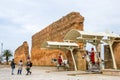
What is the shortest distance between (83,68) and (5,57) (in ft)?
181

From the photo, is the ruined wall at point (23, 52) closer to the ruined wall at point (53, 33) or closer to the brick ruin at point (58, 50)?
the brick ruin at point (58, 50)

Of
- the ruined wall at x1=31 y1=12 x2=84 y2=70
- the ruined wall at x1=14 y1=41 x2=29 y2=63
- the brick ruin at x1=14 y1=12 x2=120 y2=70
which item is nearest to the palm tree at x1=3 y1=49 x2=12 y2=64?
the ruined wall at x1=14 y1=41 x2=29 y2=63

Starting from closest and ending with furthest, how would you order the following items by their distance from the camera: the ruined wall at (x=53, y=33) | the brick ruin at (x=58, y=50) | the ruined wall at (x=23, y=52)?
the brick ruin at (x=58, y=50), the ruined wall at (x=53, y=33), the ruined wall at (x=23, y=52)

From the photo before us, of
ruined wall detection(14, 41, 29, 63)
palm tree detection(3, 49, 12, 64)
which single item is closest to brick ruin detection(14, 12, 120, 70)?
ruined wall detection(14, 41, 29, 63)

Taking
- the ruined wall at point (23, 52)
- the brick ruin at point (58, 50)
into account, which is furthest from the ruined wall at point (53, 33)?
the ruined wall at point (23, 52)

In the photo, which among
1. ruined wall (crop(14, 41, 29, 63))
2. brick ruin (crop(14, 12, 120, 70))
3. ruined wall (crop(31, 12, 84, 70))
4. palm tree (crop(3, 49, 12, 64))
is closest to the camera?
brick ruin (crop(14, 12, 120, 70))

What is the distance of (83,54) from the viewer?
2477 centimetres

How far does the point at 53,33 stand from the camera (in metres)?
42.2

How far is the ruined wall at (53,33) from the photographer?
32428 mm

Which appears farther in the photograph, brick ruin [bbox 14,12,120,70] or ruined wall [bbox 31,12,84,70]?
ruined wall [bbox 31,12,84,70]

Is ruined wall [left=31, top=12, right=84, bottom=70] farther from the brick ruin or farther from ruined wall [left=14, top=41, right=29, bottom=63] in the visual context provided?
ruined wall [left=14, top=41, right=29, bottom=63]

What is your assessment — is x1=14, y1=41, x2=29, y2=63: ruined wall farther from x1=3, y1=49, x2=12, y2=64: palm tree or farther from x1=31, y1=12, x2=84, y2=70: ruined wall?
x1=3, y1=49, x2=12, y2=64: palm tree

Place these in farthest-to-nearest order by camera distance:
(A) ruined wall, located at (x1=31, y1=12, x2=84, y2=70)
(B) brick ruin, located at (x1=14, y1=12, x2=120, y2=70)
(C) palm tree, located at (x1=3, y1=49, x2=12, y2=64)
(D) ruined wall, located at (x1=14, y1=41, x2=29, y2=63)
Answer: (C) palm tree, located at (x1=3, y1=49, x2=12, y2=64) < (D) ruined wall, located at (x1=14, y1=41, x2=29, y2=63) < (A) ruined wall, located at (x1=31, y1=12, x2=84, y2=70) < (B) brick ruin, located at (x1=14, y1=12, x2=120, y2=70)

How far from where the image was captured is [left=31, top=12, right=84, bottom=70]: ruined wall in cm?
3243
